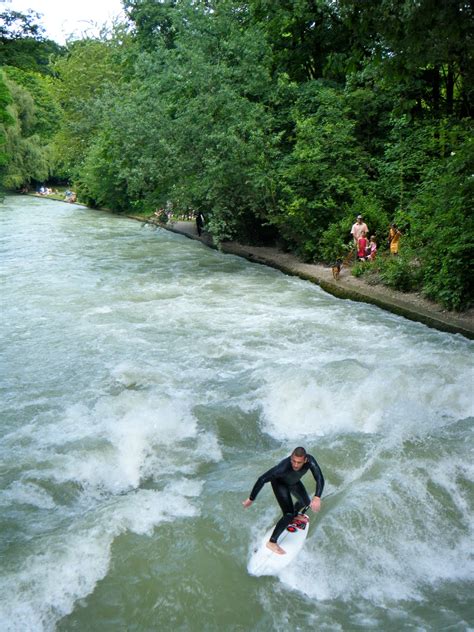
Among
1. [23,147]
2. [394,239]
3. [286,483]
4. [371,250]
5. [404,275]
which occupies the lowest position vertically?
[286,483]

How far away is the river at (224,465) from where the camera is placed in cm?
545

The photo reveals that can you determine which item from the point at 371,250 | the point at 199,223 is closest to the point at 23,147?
the point at 199,223

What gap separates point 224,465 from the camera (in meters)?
7.69

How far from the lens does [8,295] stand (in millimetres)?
16891

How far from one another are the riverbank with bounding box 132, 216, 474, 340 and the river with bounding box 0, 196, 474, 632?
0.42 meters

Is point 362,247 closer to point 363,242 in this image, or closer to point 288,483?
point 363,242

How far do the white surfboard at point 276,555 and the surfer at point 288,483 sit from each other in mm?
57

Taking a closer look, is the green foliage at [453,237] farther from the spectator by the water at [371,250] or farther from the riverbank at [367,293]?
the spectator by the water at [371,250]

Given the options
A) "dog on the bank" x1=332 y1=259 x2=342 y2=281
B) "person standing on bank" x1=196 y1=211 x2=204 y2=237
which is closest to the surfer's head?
"dog on the bank" x1=332 y1=259 x2=342 y2=281

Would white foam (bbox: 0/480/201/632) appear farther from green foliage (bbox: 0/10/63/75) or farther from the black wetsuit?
green foliage (bbox: 0/10/63/75)

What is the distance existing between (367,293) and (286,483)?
32.3ft

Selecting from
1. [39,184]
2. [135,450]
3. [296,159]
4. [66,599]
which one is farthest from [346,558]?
[39,184]

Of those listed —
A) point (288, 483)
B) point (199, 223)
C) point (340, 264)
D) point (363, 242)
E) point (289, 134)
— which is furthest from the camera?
Result: point (199, 223)

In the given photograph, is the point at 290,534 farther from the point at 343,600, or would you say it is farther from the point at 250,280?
the point at 250,280
